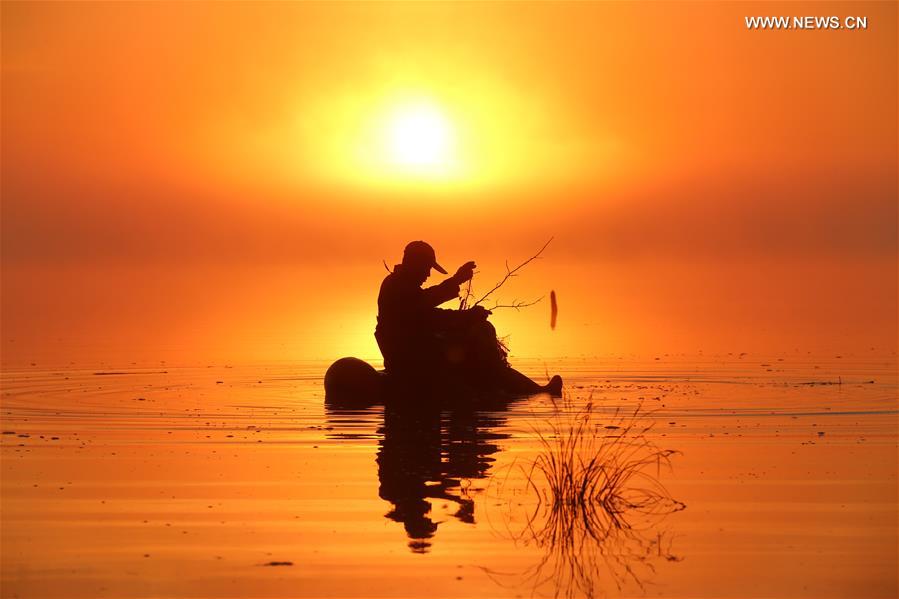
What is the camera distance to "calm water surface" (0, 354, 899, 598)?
10.8 meters

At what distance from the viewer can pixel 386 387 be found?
73.6 feet

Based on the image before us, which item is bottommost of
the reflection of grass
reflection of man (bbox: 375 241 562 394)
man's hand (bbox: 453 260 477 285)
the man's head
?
the reflection of grass

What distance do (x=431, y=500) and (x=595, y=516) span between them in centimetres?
156

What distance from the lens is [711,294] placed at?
3482 inches

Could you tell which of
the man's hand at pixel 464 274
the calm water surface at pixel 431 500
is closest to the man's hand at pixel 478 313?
the man's hand at pixel 464 274

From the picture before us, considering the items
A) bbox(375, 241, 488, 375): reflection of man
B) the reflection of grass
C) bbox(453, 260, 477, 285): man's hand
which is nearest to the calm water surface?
the reflection of grass

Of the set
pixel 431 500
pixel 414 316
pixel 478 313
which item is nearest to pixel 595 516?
pixel 431 500

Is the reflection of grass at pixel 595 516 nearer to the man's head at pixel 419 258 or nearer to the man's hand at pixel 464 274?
the man's hand at pixel 464 274

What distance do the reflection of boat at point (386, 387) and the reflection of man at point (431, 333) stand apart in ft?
0.34

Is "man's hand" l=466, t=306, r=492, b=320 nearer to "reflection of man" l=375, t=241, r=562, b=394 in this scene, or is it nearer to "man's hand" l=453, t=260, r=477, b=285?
"reflection of man" l=375, t=241, r=562, b=394

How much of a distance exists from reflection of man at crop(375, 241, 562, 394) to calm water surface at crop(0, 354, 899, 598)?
42.0 inches

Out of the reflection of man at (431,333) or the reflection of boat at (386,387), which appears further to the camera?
the reflection of man at (431,333)

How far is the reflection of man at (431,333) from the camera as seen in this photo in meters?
22.6

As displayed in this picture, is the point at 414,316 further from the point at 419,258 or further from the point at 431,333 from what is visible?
the point at 419,258
